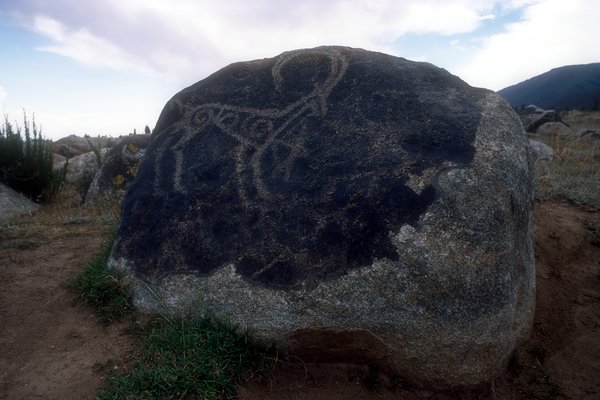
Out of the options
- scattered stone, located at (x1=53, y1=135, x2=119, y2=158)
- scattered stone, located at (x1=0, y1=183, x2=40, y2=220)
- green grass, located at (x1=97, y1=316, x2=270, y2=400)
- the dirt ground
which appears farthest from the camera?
scattered stone, located at (x1=53, y1=135, x2=119, y2=158)

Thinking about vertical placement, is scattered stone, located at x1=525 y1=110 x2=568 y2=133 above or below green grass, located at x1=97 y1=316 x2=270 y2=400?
above

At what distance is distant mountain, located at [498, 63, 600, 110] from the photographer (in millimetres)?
32469

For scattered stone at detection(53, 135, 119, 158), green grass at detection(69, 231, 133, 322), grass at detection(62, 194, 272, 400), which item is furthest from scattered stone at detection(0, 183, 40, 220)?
scattered stone at detection(53, 135, 119, 158)

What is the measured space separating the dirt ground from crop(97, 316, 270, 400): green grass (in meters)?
0.09

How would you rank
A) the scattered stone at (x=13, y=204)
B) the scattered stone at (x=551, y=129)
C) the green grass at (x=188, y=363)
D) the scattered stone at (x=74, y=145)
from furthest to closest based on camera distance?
the scattered stone at (x=551, y=129)
the scattered stone at (x=74, y=145)
the scattered stone at (x=13, y=204)
the green grass at (x=188, y=363)

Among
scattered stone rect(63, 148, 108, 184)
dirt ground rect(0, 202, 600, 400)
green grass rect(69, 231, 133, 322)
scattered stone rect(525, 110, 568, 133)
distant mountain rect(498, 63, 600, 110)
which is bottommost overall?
dirt ground rect(0, 202, 600, 400)

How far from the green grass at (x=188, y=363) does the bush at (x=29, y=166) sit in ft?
16.8

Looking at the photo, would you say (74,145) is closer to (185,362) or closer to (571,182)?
(571,182)

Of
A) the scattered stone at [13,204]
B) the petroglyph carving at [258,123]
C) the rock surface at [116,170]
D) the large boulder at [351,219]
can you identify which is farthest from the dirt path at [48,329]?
the rock surface at [116,170]

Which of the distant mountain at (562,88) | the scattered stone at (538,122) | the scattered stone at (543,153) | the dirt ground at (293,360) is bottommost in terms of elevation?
the dirt ground at (293,360)

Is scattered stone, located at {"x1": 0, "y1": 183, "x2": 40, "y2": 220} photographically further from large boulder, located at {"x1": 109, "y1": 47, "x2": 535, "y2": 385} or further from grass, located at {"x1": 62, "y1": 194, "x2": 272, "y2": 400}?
grass, located at {"x1": 62, "y1": 194, "x2": 272, "y2": 400}

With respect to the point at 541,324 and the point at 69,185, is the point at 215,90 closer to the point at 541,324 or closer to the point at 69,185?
the point at 541,324

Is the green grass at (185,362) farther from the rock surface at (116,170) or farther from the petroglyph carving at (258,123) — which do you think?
the rock surface at (116,170)

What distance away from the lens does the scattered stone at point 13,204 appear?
5.78 m
